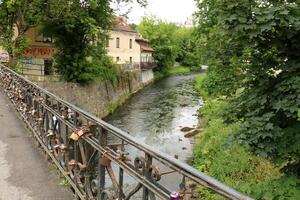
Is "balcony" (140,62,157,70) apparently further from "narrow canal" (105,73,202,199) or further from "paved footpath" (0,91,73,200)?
"paved footpath" (0,91,73,200)

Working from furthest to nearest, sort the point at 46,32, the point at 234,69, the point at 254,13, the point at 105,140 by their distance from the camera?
1. the point at 46,32
2. the point at 234,69
3. the point at 254,13
4. the point at 105,140

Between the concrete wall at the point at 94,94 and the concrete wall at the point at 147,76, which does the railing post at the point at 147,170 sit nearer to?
the concrete wall at the point at 94,94

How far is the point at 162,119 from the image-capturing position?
25.3m

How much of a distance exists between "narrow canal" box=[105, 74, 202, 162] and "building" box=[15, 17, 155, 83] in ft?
17.4

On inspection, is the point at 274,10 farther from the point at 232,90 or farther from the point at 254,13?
the point at 232,90

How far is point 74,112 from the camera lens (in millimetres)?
4609

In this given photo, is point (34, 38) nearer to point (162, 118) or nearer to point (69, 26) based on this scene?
point (69, 26)

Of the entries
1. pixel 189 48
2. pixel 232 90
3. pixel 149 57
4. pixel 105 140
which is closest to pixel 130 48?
pixel 149 57

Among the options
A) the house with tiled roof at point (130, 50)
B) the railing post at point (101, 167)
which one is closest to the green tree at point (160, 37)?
the house with tiled roof at point (130, 50)

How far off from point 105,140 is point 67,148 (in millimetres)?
1499

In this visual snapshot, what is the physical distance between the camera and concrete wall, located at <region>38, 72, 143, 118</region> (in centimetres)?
2230

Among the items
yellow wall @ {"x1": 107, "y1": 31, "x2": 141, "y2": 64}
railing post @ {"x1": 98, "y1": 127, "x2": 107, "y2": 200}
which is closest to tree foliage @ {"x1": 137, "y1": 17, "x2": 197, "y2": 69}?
yellow wall @ {"x1": 107, "y1": 31, "x2": 141, "y2": 64}

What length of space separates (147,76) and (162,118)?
25.4m

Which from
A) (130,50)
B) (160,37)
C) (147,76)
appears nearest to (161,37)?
(160,37)
